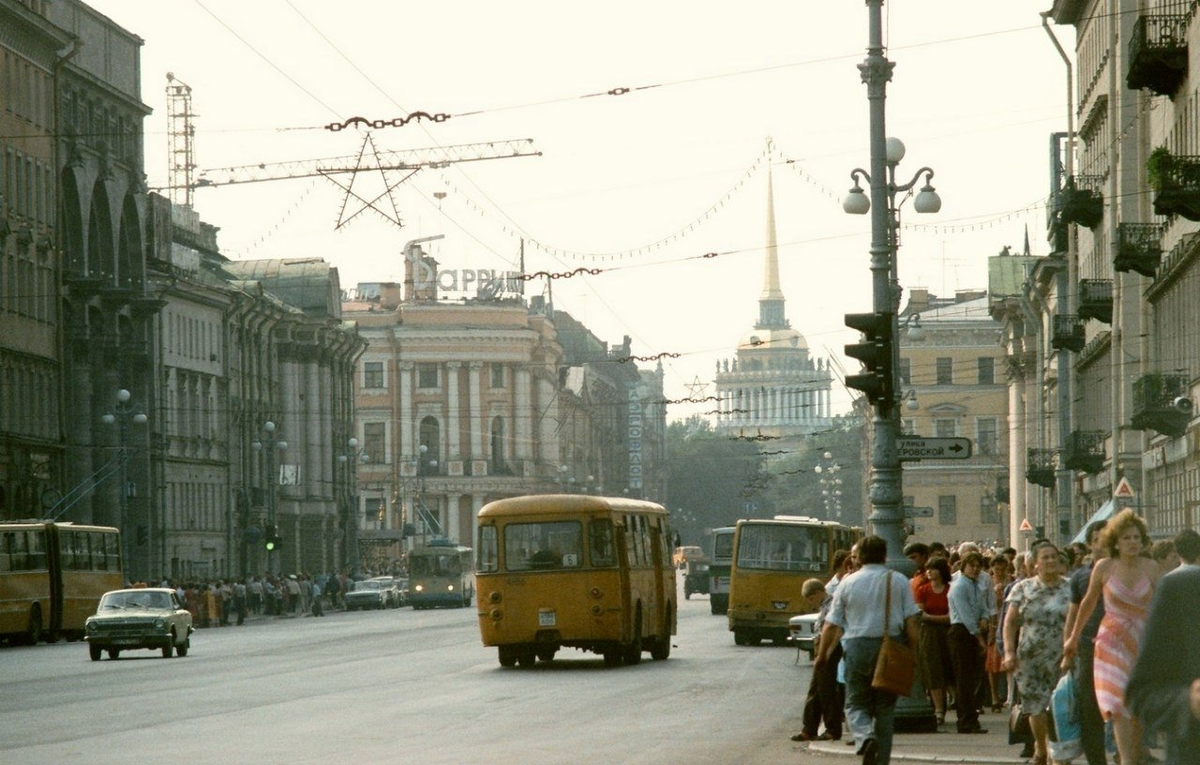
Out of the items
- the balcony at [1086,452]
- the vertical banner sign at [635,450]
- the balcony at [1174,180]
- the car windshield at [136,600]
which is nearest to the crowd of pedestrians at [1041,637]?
the balcony at [1174,180]

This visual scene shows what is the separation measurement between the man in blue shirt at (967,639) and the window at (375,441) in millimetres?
126290

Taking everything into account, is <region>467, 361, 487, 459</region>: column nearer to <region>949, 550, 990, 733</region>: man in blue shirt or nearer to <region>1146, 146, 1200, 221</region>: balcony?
<region>1146, 146, 1200, 221</region>: balcony

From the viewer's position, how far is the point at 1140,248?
43.0 meters

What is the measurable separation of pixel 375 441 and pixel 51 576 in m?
95.0

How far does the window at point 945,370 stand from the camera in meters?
128

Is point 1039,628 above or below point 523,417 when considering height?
below

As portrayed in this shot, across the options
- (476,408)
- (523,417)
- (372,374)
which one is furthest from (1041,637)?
(523,417)

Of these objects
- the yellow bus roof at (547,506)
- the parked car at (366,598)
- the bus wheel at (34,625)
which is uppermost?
the yellow bus roof at (547,506)

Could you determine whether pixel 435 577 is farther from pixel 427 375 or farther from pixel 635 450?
pixel 635 450

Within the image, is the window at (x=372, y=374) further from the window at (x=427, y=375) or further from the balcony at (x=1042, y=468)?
the balcony at (x=1042, y=468)

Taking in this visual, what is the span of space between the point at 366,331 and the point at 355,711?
409 ft

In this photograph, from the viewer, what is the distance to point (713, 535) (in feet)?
217

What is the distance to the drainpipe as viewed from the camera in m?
67.2

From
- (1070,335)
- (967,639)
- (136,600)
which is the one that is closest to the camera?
(967,639)
